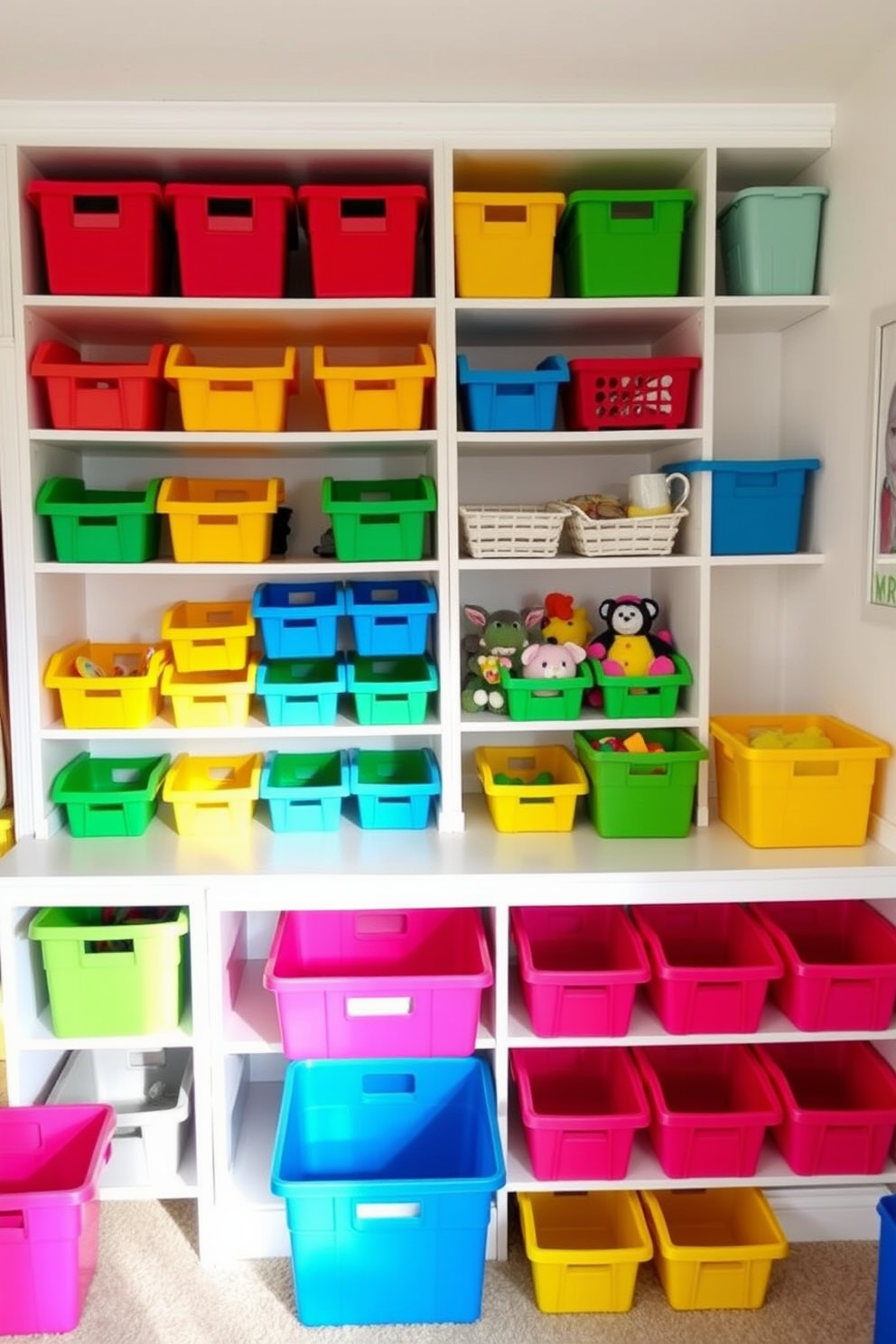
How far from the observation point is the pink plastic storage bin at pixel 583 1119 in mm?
2236

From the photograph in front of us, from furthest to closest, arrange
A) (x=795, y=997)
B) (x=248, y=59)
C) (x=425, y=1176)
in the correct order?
(x=425, y=1176) < (x=795, y=997) < (x=248, y=59)

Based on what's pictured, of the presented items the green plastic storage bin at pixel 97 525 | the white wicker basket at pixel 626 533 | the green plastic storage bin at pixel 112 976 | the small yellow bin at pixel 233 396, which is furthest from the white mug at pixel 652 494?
the green plastic storage bin at pixel 112 976

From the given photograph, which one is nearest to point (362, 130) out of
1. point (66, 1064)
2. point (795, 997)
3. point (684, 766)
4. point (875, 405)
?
point (875, 405)

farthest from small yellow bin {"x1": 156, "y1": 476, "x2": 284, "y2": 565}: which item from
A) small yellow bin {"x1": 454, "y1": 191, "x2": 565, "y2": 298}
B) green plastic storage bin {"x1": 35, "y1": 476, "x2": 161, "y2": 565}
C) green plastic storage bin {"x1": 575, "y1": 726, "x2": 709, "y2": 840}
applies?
green plastic storage bin {"x1": 575, "y1": 726, "x2": 709, "y2": 840}

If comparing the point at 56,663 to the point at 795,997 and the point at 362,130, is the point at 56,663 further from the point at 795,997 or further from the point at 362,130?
the point at 795,997

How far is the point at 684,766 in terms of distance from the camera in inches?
98.1

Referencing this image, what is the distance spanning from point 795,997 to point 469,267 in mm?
1730

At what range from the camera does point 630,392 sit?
2.51 m

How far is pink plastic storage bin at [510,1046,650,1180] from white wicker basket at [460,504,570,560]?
3.73 feet

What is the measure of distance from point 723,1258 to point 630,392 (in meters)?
1.83

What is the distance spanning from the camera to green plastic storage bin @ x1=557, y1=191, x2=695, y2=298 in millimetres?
2430

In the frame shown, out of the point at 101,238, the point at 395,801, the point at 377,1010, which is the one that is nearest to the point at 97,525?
the point at 101,238

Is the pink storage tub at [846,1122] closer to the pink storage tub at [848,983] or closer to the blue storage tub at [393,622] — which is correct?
the pink storage tub at [848,983]

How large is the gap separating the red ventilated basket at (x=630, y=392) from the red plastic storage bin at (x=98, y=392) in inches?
37.7
